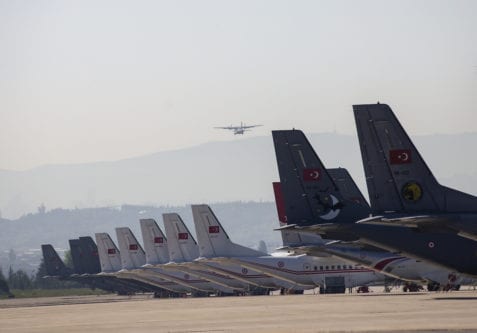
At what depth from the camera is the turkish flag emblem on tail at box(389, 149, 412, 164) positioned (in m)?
63.1

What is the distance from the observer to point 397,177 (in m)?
63.0

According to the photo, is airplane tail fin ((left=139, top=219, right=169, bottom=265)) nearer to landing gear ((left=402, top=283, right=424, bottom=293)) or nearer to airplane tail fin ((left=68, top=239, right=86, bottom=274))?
airplane tail fin ((left=68, top=239, right=86, bottom=274))

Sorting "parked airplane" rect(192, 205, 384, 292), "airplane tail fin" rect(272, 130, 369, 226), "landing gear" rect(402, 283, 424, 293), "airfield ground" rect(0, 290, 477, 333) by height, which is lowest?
"landing gear" rect(402, 283, 424, 293)

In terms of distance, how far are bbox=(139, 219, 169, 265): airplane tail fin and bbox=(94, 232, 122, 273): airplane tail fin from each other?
1605 cm

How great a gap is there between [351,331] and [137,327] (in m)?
13.1

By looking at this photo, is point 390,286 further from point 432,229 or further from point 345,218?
point 432,229

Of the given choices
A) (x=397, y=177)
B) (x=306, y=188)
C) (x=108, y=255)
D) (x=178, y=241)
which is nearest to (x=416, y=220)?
(x=397, y=177)

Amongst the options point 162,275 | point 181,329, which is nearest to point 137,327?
point 181,329

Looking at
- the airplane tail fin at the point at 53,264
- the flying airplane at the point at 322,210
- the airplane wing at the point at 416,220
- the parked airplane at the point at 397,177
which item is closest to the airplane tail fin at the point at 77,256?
the airplane tail fin at the point at 53,264

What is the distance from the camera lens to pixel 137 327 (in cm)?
5322

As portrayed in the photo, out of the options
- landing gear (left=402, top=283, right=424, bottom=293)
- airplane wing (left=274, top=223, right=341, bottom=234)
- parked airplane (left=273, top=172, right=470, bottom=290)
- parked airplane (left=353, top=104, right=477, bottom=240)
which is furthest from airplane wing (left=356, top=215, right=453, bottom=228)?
landing gear (left=402, top=283, right=424, bottom=293)

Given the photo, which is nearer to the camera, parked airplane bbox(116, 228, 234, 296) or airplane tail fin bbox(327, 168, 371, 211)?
airplane tail fin bbox(327, 168, 371, 211)

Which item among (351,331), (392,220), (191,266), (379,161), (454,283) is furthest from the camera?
(191,266)

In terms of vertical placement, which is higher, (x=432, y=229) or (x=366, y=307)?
(x=432, y=229)
